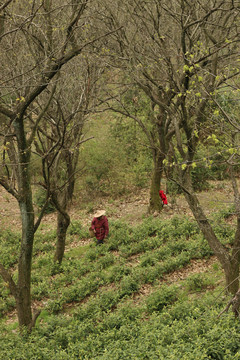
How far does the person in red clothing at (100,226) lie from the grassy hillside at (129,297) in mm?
299

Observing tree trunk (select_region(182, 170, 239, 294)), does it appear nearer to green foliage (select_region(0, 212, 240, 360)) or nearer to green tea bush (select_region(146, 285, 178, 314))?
green foliage (select_region(0, 212, 240, 360))

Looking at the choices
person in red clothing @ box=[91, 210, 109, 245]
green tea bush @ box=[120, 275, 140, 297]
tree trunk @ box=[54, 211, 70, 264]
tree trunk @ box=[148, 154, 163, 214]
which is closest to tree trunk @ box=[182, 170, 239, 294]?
green tea bush @ box=[120, 275, 140, 297]

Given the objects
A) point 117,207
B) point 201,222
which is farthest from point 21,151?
point 117,207

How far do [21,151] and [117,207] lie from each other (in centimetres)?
932

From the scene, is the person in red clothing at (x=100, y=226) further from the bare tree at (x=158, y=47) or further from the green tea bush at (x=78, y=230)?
the bare tree at (x=158, y=47)

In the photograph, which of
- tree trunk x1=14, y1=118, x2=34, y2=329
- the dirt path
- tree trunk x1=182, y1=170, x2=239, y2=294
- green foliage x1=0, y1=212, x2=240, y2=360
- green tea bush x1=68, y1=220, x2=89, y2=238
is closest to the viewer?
green foliage x1=0, y1=212, x2=240, y2=360

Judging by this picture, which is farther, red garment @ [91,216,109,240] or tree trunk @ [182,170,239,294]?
red garment @ [91,216,109,240]

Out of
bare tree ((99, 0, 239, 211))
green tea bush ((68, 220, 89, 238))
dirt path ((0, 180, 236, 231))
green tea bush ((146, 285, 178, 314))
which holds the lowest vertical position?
green tea bush ((146, 285, 178, 314))

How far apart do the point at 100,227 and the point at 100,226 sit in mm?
42

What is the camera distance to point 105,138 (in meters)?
18.5

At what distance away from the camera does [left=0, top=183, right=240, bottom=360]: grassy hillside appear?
5.70 m

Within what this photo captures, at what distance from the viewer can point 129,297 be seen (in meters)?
8.42

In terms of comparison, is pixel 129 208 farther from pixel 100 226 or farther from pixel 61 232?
pixel 61 232

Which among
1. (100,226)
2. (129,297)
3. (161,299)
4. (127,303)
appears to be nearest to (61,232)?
(100,226)
